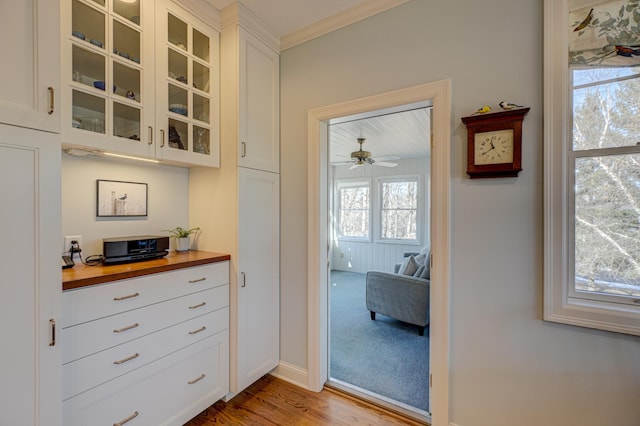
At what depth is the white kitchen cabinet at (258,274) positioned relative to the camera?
6.48 feet

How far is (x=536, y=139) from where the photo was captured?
1439mm

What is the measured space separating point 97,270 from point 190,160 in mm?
830

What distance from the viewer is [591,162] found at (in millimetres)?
1396

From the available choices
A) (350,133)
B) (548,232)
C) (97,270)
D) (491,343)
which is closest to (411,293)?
(491,343)

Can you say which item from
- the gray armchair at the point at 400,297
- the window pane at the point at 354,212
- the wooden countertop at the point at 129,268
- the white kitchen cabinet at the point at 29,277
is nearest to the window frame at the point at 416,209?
the window pane at the point at 354,212

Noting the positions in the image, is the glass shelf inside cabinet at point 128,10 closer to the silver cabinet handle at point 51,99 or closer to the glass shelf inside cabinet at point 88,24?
the glass shelf inside cabinet at point 88,24

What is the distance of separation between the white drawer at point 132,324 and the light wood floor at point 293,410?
2.30 feet

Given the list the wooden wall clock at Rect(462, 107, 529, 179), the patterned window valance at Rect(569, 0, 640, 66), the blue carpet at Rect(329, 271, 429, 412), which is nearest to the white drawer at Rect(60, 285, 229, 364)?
the blue carpet at Rect(329, 271, 429, 412)

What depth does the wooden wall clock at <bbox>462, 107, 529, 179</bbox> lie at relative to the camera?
1.45 metres

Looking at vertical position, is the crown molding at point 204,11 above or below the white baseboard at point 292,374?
above

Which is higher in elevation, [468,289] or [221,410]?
[468,289]

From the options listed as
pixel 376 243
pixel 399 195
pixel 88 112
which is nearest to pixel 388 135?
pixel 399 195

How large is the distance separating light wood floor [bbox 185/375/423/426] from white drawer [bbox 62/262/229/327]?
855mm

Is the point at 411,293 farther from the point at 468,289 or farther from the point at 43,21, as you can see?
the point at 43,21
